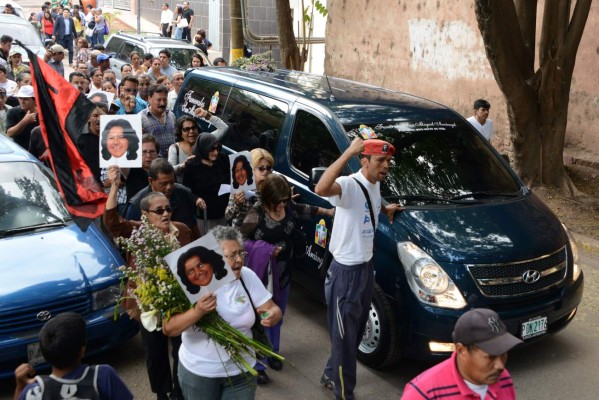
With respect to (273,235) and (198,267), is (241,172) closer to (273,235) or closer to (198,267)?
(273,235)

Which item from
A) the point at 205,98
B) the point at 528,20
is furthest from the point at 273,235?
the point at 528,20

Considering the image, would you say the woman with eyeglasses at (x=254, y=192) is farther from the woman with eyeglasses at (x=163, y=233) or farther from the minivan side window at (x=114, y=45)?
the minivan side window at (x=114, y=45)

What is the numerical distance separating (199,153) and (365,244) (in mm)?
2357

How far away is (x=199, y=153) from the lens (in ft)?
23.5

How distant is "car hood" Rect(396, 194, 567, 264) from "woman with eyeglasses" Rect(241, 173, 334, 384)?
3.00 feet

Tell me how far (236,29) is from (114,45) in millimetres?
3432

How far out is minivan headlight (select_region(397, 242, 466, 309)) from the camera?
5703 mm

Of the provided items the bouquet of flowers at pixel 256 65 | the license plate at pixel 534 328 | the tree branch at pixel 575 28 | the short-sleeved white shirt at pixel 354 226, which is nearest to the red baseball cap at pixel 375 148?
the short-sleeved white shirt at pixel 354 226

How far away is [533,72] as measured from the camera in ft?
34.9

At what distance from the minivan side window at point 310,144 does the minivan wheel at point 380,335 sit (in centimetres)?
143

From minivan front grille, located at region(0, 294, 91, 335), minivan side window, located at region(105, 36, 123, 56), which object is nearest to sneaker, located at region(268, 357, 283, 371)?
minivan front grille, located at region(0, 294, 91, 335)

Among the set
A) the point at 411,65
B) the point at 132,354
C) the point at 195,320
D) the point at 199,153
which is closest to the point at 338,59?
the point at 411,65

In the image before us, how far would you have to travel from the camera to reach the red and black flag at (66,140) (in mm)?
5871

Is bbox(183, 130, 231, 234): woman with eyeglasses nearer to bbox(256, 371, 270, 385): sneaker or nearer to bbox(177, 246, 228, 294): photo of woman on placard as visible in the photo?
bbox(256, 371, 270, 385): sneaker
